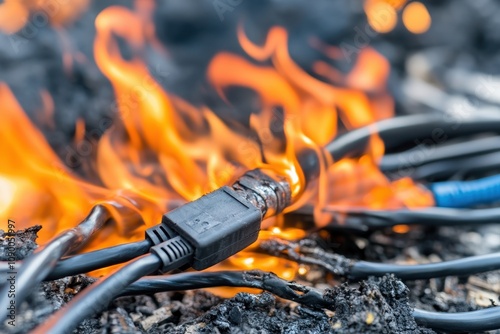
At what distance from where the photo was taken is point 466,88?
10.0 ft

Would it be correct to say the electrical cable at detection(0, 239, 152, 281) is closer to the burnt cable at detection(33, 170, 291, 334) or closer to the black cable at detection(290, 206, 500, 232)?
the burnt cable at detection(33, 170, 291, 334)

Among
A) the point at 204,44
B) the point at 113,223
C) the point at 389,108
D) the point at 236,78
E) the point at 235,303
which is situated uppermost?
the point at 204,44

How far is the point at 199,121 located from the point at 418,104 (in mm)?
1171

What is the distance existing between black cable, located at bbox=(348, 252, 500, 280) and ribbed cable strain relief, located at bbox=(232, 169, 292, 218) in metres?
0.28

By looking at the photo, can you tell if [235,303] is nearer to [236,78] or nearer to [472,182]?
[472,182]

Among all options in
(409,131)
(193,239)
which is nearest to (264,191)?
(193,239)

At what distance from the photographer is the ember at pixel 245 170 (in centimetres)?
141

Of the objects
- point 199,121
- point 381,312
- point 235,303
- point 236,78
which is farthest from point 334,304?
point 236,78

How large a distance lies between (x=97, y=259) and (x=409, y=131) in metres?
1.39

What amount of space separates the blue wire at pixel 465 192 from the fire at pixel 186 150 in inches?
2.6

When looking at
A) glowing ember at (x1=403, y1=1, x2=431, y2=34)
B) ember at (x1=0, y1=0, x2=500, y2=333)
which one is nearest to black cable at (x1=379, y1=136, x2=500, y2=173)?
ember at (x1=0, y1=0, x2=500, y2=333)

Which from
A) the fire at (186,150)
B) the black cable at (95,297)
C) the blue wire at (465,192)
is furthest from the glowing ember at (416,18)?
the black cable at (95,297)

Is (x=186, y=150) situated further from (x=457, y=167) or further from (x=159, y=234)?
(x=457, y=167)

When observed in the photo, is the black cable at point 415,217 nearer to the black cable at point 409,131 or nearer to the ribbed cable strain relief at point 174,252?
the black cable at point 409,131
